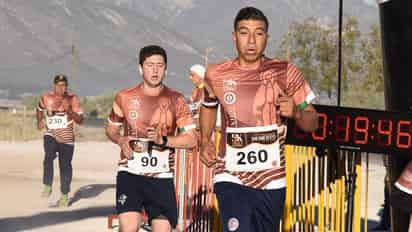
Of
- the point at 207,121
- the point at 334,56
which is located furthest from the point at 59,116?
the point at 334,56

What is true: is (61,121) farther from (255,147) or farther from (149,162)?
(255,147)

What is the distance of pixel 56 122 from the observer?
47.2ft

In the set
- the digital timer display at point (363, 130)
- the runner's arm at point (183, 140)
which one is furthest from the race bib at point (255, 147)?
the runner's arm at point (183, 140)

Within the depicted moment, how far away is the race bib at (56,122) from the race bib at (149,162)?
6.80 metres

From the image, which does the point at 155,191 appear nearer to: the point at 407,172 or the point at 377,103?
the point at 407,172

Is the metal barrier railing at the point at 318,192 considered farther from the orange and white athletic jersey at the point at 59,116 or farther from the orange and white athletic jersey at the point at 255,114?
the orange and white athletic jersey at the point at 59,116

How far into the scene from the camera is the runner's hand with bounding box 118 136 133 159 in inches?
299

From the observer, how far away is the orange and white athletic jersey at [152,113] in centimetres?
768

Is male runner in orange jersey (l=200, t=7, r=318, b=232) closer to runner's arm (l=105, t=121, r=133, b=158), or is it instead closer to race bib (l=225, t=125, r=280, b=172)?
race bib (l=225, t=125, r=280, b=172)

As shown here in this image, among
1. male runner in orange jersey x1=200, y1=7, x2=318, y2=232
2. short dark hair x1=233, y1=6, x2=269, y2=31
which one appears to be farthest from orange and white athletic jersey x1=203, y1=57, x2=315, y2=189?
short dark hair x1=233, y1=6, x2=269, y2=31

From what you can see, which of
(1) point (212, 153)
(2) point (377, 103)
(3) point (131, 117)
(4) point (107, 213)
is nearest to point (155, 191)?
(3) point (131, 117)

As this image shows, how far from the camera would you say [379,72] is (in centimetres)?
5219

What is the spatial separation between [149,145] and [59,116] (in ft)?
22.7

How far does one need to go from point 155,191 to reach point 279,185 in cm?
182
